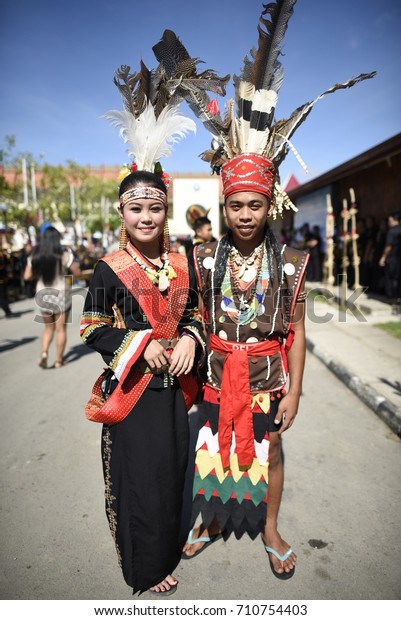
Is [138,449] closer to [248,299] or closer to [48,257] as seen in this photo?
Answer: [248,299]

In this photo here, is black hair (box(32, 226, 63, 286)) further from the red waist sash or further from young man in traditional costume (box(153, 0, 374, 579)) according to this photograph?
the red waist sash

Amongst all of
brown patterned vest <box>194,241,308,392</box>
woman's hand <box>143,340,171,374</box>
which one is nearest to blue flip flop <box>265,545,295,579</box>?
brown patterned vest <box>194,241,308,392</box>

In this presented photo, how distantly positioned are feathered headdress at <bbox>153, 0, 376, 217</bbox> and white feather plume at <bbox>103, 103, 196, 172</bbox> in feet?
0.45

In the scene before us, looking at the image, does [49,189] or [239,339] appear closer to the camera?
[239,339]

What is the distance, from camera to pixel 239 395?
2023mm

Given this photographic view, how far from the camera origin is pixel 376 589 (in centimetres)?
198

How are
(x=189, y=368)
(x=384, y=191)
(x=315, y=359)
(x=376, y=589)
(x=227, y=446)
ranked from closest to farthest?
1. (x=189, y=368)
2. (x=376, y=589)
3. (x=227, y=446)
4. (x=315, y=359)
5. (x=384, y=191)

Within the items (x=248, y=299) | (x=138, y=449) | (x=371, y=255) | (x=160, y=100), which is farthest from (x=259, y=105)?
(x=371, y=255)

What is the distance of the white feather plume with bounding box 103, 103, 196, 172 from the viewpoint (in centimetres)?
203

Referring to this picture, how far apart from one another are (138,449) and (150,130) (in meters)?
1.59

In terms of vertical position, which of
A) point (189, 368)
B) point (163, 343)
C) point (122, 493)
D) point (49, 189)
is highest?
point (49, 189)

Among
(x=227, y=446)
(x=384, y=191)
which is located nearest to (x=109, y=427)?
(x=227, y=446)

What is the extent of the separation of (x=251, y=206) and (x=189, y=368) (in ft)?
2.76

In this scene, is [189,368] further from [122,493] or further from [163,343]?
[122,493]
